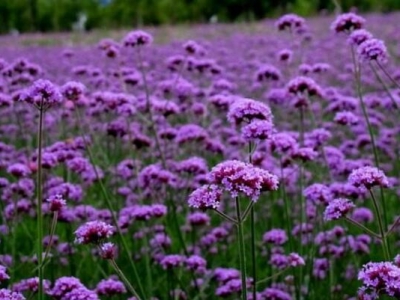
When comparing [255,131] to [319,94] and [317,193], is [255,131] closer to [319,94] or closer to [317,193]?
[317,193]

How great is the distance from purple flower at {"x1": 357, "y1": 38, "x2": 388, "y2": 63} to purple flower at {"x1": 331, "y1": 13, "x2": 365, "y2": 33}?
0.33 meters

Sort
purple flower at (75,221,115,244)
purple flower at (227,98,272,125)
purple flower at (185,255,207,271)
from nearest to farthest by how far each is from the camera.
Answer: purple flower at (75,221,115,244) < purple flower at (227,98,272,125) < purple flower at (185,255,207,271)

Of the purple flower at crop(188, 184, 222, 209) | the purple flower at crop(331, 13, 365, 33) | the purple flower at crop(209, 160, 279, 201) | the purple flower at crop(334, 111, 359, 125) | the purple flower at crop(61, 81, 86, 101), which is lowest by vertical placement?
the purple flower at crop(334, 111, 359, 125)

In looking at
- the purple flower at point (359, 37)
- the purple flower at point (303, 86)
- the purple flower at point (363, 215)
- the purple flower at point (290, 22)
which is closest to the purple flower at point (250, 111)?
the purple flower at point (359, 37)

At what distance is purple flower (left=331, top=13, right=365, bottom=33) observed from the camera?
365cm

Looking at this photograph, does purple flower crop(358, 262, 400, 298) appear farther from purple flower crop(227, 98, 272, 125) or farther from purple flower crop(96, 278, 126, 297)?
purple flower crop(96, 278, 126, 297)

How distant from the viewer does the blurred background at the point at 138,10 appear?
33.4m

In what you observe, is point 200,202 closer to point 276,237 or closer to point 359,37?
point 359,37

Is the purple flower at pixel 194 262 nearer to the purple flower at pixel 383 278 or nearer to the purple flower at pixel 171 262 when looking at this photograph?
the purple flower at pixel 171 262

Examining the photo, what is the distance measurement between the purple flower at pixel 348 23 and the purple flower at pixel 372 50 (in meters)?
0.33

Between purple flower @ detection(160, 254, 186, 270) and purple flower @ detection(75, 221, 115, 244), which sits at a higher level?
purple flower @ detection(75, 221, 115, 244)

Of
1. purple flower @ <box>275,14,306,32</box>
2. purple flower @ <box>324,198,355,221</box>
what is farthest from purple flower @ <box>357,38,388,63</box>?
purple flower @ <box>275,14,306,32</box>

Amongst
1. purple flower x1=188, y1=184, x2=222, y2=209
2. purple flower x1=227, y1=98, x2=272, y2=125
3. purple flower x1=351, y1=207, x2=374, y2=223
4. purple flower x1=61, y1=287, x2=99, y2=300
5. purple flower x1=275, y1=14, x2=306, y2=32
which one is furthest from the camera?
purple flower x1=275, y1=14, x2=306, y2=32

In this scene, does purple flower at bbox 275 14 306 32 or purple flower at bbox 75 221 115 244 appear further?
purple flower at bbox 275 14 306 32
